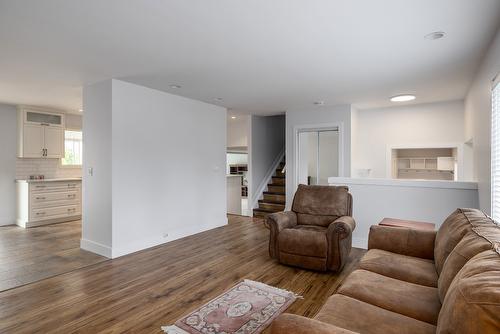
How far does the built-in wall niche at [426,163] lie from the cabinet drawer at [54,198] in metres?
7.60

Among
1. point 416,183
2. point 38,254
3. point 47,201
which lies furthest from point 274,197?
point 47,201

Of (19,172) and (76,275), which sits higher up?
(19,172)

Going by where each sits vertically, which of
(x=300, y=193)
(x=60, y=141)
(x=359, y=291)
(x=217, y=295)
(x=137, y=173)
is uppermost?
(x=60, y=141)

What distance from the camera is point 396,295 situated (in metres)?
1.74

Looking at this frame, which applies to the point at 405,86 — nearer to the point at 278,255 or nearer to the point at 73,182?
the point at 278,255

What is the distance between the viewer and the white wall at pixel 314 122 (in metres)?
5.66

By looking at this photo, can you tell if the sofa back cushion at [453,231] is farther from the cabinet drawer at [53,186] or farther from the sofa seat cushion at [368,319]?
the cabinet drawer at [53,186]

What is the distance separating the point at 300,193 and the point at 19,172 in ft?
19.5

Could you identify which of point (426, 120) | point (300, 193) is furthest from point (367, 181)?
point (426, 120)

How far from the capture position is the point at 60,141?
634 cm

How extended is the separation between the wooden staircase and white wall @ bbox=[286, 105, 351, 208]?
0.53 meters

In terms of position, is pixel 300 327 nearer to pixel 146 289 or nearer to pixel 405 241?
pixel 405 241

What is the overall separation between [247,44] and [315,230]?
234 centimetres

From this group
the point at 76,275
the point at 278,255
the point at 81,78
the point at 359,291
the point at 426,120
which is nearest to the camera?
the point at 359,291
